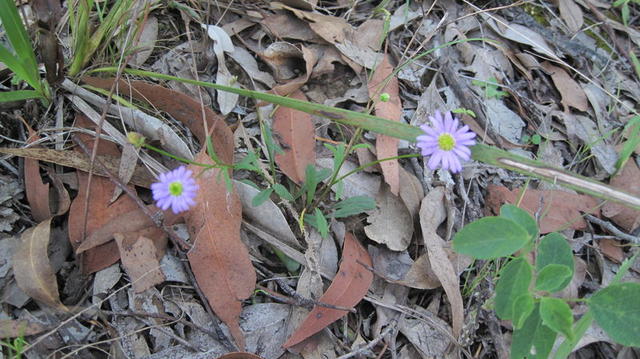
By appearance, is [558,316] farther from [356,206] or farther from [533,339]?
[356,206]

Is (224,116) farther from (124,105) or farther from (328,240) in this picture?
(328,240)

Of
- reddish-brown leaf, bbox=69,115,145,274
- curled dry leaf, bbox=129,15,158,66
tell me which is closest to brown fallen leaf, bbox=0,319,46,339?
reddish-brown leaf, bbox=69,115,145,274

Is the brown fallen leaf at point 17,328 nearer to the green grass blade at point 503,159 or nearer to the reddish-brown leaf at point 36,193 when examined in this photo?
the reddish-brown leaf at point 36,193

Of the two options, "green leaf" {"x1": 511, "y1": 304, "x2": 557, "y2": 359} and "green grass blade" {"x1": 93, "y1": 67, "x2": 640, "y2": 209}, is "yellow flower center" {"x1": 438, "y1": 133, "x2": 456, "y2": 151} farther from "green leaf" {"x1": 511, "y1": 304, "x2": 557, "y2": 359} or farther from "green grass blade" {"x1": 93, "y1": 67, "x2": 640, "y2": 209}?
"green leaf" {"x1": 511, "y1": 304, "x2": 557, "y2": 359}

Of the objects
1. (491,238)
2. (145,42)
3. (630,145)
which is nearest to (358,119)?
(491,238)

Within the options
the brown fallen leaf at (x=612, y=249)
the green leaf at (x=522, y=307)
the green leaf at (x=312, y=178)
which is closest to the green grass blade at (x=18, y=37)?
the green leaf at (x=312, y=178)

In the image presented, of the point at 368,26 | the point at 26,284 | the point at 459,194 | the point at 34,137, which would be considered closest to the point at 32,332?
the point at 26,284
